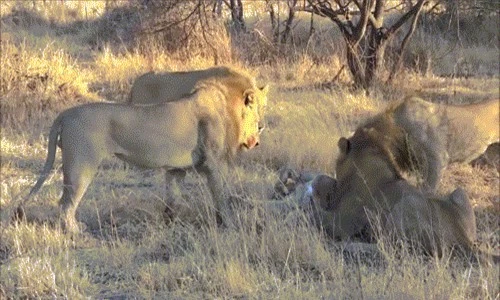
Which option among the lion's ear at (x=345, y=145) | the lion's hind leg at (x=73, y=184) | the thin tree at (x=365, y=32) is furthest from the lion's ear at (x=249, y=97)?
the thin tree at (x=365, y=32)

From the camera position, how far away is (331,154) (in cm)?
866

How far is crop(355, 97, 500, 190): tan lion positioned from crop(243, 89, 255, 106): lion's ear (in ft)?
3.01

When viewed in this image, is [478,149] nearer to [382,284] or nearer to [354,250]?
[354,250]

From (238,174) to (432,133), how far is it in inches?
69.3

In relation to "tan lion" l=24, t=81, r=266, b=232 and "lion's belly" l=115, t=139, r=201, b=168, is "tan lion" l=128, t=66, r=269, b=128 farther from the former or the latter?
"lion's belly" l=115, t=139, r=201, b=168

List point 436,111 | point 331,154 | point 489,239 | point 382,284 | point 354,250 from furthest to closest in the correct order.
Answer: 1. point 331,154
2. point 436,111
3. point 489,239
4. point 354,250
5. point 382,284

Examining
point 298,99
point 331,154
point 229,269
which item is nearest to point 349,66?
point 298,99

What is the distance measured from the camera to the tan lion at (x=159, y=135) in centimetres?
600

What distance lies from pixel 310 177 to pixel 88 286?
2881mm

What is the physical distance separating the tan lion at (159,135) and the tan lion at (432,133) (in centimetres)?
99

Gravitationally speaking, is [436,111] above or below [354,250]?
above

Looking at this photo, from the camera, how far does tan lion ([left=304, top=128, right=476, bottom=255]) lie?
577cm

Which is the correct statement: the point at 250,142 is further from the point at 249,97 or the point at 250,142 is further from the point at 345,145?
the point at 345,145

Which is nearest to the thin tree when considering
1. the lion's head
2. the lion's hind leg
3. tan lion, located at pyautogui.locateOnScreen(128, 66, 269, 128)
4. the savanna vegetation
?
the savanna vegetation
